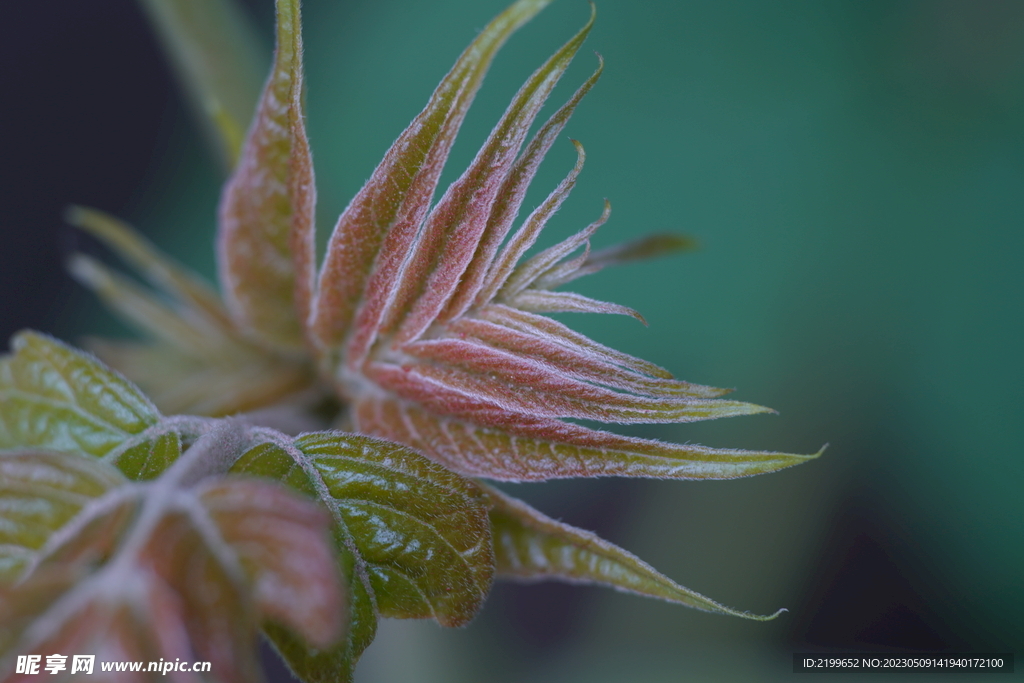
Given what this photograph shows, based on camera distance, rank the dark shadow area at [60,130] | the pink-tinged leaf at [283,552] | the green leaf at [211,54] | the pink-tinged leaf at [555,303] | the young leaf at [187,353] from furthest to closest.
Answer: the dark shadow area at [60,130] → the green leaf at [211,54] → the young leaf at [187,353] → the pink-tinged leaf at [555,303] → the pink-tinged leaf at [283,552]

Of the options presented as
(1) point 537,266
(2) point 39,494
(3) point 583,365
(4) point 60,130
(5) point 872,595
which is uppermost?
(4) point 60,130

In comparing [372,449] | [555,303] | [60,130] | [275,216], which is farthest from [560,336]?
[60,130]

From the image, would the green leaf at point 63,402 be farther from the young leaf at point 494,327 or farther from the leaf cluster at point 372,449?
the young leaf at point 494,327

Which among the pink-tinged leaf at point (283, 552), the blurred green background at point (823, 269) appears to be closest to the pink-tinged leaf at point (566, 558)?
the pink-tinged leaf at point (283, 552)

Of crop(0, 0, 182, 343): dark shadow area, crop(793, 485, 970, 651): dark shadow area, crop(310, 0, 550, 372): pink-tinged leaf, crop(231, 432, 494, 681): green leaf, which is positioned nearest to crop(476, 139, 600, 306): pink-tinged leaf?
crop(310, 0, 550, 372): pink-tinged leaf

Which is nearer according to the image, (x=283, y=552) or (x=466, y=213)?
(x=283, y=552)

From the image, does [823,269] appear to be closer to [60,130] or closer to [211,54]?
Result: [211,54]

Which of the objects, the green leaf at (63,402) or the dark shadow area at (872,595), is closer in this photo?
the green leaf at (63,402)

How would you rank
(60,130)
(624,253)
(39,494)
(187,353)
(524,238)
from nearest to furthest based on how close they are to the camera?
(39,494) → (524,238) → (624,253) → (187,353) → (60,130)
